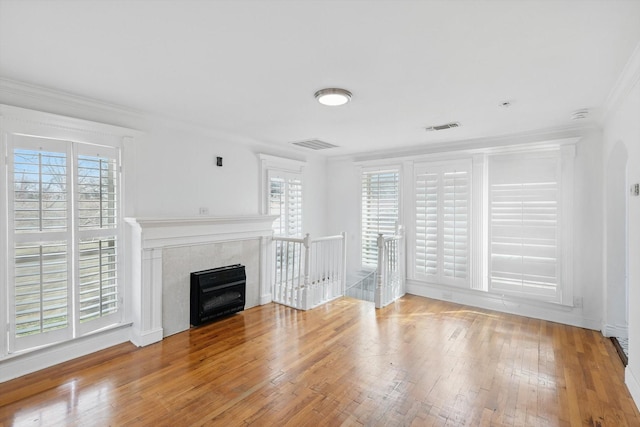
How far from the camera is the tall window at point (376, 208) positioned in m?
5.32

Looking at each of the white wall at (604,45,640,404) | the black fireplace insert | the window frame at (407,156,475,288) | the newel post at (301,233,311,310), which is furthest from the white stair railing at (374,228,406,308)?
the white wall at (604,45,640,404)

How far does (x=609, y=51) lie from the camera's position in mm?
2018

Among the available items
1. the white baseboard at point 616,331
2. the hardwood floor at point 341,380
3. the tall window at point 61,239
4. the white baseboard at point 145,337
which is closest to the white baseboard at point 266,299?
the hardwood floor at point 341,380

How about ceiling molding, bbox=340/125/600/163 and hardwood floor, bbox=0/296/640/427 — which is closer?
hardwood floor, bbox=0/296/640/427

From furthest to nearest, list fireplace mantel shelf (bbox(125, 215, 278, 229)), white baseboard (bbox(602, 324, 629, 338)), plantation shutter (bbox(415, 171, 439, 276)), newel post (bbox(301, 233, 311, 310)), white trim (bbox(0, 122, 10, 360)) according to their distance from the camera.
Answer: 1. plantation shutter (bbox(415, 171, 439, 276))
2. newel post (bbox(301, 233, 311, 310))
3. white baseboard (bbox(602, 324, 629, 338))
4. fireplace mantel shelf (bbox(125, 215, 278, 229))
5. white trim (bbox(0, 122, 10, 360))

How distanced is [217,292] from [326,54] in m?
3.02

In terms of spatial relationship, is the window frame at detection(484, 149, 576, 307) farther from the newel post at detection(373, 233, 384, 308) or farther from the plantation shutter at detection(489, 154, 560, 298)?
the newel post at detection(373, 233, 384, 308)

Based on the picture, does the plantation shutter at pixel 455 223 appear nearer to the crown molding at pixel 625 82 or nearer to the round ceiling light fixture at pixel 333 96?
the crown molding at pixel 625 82

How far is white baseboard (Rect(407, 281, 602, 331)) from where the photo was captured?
3857mm

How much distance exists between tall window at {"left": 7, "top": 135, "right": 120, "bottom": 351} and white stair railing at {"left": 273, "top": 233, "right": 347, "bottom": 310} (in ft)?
6.90

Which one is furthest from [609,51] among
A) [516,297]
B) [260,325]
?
[260,325]

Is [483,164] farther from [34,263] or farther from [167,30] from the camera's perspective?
[34,263]

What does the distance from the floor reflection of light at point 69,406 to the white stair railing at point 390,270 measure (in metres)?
3.26

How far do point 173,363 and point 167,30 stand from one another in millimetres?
2754
